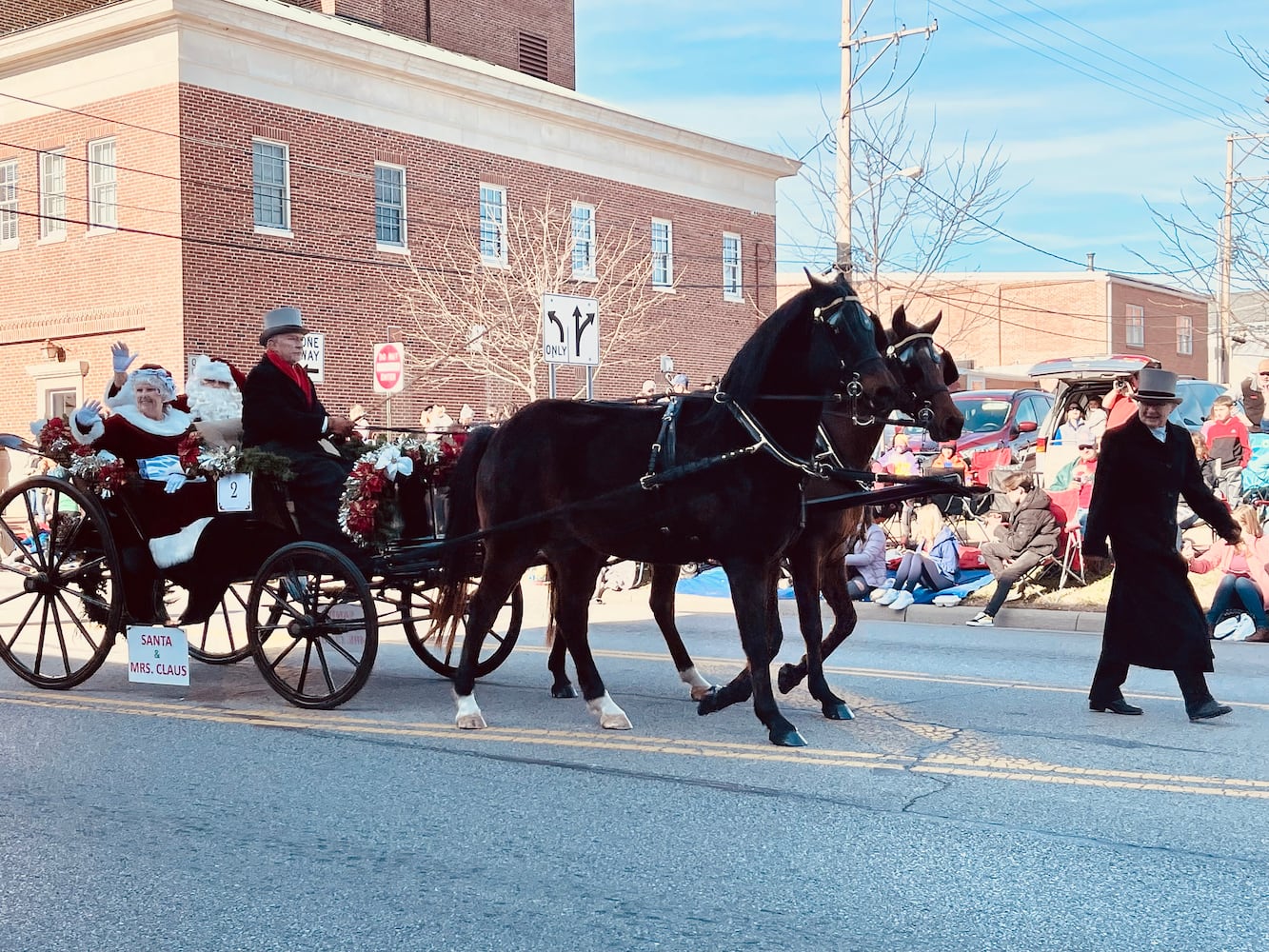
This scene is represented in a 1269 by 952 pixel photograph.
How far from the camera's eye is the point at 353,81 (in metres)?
29.0

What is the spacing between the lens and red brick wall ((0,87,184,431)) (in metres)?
25.9

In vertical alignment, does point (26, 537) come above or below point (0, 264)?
below

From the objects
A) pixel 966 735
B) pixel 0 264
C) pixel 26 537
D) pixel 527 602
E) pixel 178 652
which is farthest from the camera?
pixel 0 264

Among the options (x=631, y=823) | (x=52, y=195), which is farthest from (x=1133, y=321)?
(x=631, y=823)

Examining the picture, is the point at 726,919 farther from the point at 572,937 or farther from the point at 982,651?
the point at 982,651

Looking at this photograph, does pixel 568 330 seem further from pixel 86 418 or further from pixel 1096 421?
pixel 86 418

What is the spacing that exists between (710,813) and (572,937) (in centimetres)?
159

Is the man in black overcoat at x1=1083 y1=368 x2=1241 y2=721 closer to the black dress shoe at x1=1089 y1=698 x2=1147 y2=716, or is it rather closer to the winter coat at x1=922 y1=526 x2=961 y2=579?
the black dress shoe at x1=1089 y1=698 x2=1147 y2=716

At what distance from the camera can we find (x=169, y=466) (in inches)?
365

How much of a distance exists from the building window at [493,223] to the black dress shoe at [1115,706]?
25027 millimetres

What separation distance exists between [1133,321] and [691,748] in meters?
55.6

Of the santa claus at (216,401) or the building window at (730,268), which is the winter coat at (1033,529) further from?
the building window at (730,268)

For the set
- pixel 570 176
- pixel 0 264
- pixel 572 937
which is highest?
pixel 570 176

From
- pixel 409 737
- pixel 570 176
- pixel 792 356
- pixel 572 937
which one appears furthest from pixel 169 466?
pixel 570 176
